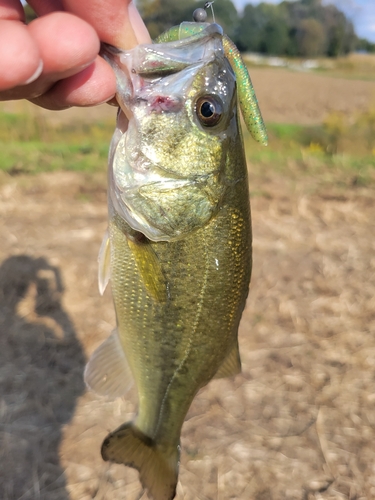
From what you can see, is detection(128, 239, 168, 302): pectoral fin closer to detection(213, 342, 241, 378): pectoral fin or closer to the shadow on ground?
detection(213, 342, 241, 378): pectoral fin

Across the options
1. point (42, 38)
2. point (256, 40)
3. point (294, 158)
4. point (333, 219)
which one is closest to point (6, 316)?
point (42, 38)

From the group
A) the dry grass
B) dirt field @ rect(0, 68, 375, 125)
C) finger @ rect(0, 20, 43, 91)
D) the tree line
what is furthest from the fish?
the tree line

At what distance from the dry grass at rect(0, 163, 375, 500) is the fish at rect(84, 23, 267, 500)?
4.12 ft

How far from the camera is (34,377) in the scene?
11.1ft

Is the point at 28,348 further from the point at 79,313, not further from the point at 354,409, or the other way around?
the point at 354,409

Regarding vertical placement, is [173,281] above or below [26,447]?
above

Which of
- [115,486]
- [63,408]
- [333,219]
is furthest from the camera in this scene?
[333,219]

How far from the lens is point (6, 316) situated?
3.88m

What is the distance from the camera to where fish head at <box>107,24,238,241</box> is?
1271 mm

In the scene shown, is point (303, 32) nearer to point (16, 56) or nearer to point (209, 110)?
point (209, 110)

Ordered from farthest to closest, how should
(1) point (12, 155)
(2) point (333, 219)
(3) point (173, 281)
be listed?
(1) point (12, 155)
(2) point (333, 219)
(3) point (173, 281)

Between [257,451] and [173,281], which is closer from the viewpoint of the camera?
[173,281]

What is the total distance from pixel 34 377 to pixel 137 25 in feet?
9.46

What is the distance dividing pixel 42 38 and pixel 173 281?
81 cm
